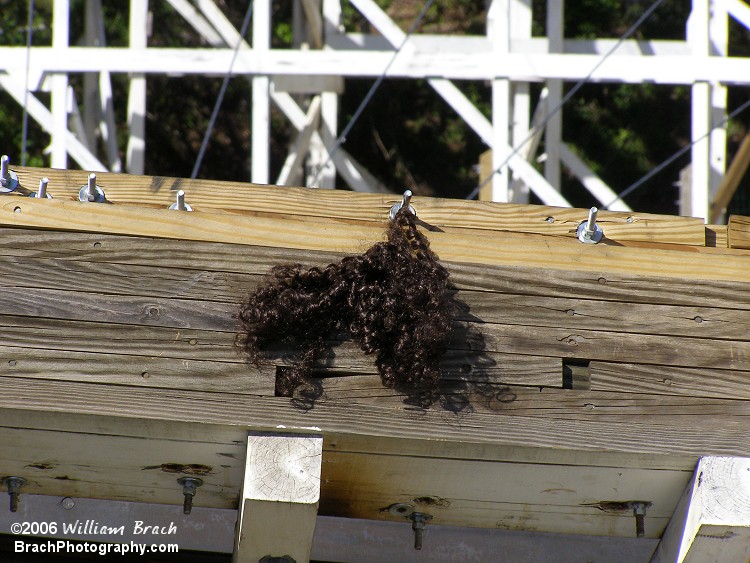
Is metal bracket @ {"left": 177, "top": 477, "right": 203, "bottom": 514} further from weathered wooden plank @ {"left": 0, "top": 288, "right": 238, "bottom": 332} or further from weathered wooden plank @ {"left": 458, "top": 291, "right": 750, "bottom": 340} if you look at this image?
weathered wooden plank @ {"left": 458, "top": 291, "right": 750, "bottom": 340}

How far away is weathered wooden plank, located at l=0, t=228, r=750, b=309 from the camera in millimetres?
2439

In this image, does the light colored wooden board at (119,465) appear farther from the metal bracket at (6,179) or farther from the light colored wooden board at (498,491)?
the metal bracket at (6,179)

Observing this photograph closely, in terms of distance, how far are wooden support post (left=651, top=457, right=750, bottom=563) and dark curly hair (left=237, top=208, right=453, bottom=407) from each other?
0.71 metres

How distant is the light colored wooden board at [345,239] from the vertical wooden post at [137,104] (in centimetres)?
331

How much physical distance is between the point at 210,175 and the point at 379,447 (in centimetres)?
474

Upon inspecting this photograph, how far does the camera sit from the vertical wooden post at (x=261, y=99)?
537 cm

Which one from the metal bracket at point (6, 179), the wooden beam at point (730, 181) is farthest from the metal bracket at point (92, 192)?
the wooden beam at point (730, 181)

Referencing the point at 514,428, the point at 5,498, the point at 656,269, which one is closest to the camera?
the point at 514,428

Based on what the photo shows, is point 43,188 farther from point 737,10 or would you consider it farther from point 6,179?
point 737,10

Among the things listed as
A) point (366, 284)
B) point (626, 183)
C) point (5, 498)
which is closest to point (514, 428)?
point (366, 284)

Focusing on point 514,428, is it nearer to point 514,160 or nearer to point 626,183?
point 514,160

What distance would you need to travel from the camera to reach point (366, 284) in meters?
2.43

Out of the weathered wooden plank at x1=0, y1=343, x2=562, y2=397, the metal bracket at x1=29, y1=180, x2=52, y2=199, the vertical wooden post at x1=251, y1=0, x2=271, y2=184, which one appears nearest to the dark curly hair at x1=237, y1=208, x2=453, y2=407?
the weathered wooden plank at x1=0, y1=343, x2=562, y2=397

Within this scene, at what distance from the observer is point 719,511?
2.38 meters
